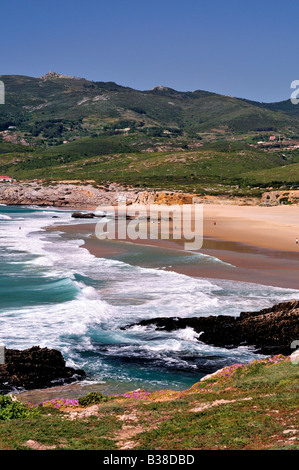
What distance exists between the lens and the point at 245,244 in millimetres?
47906

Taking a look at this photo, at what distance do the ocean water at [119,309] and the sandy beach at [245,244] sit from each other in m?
2.22

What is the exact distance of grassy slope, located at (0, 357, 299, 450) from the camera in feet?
31.2

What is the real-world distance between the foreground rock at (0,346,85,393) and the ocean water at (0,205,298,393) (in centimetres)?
81

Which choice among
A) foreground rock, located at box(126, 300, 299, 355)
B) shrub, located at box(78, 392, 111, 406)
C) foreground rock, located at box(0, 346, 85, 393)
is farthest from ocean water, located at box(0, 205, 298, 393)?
shrub, located at box(78, 392, 111, 406)

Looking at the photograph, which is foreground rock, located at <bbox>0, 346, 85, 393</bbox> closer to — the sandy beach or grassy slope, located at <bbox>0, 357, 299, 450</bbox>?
grassy slope, located at <bbox>0, 357, 299, 450</bbox>

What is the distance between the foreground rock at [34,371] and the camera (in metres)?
16.1

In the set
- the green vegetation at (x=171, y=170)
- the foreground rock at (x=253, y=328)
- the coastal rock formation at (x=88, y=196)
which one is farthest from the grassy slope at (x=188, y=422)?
the green vegetation at (x=171, y=170)

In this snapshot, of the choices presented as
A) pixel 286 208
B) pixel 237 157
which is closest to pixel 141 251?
pixel 286 208

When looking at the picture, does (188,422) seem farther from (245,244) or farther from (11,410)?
(245,244)

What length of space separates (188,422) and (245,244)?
38.3 m

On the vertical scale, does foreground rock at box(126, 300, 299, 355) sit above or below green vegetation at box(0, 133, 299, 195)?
below

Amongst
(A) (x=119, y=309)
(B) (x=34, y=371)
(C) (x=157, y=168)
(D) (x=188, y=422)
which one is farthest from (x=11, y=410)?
(C) (x=157, y=168)

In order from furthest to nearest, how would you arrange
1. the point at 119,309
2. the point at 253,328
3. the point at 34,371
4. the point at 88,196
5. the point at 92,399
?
the point at 88,196, the point at 119,309, the point at 253,328, the point at 34,371, the point at 92,399
